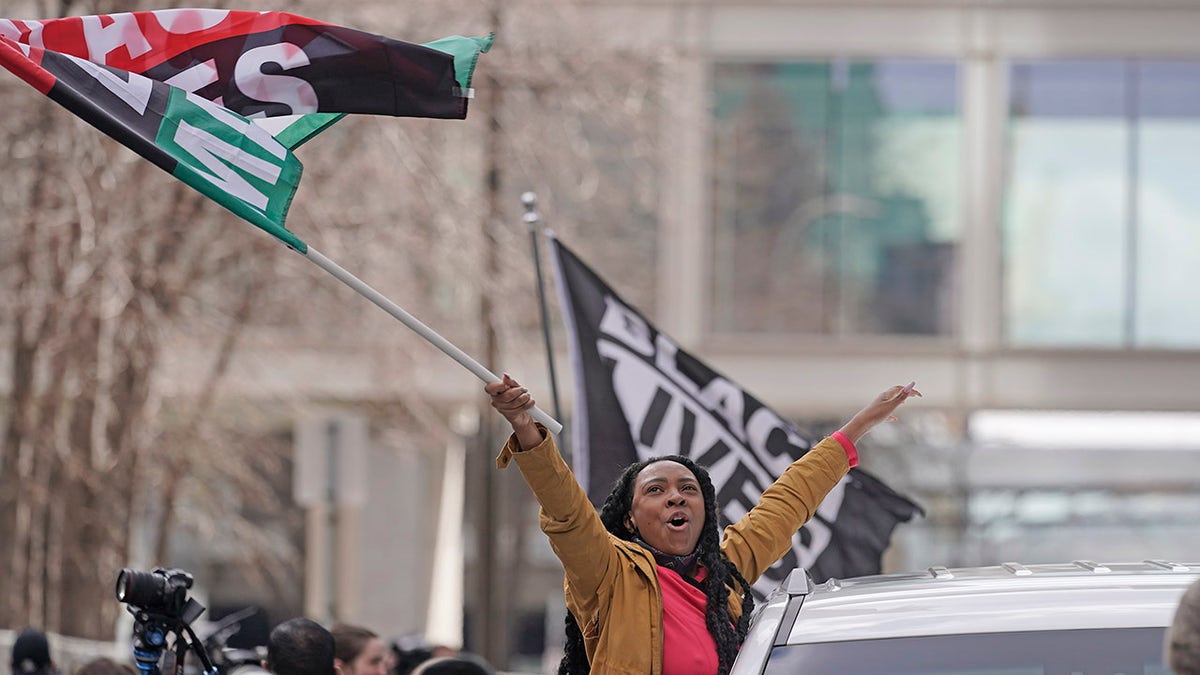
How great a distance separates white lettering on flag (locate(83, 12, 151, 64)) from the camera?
6250 mm

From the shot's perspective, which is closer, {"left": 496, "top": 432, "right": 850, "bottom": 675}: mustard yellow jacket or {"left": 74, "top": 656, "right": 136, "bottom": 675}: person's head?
{"left": 496, "top": 432, "right": 850, "bottom": 675}: mustard yellow jacket

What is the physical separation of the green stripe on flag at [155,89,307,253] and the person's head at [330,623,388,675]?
167cm

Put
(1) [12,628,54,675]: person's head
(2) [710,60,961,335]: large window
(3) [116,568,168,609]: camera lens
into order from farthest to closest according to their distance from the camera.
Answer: (2) [710,60,961,335]: large window < (1) [12,628,54,675]: person's head < (3) [116,568,168,609]: camera lens

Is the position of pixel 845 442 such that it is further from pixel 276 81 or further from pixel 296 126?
pixel 276 81

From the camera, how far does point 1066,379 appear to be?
81.3 ft

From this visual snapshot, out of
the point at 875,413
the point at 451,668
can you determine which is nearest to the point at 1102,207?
the point at 451,668

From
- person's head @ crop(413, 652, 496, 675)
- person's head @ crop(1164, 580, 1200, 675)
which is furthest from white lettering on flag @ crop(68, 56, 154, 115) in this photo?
person's head @ crop(1164, 580, 1200, 675)

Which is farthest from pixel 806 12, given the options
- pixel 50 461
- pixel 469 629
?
pixel 50 461

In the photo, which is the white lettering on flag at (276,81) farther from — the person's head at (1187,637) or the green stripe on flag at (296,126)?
the person's head at (1187,637)

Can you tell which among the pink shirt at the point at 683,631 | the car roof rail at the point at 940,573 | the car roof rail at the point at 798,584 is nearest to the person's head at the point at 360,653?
the pink shirt at the point at 683,631

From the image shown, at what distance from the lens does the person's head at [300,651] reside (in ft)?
17.9

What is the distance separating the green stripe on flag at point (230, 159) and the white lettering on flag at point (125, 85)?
74mm

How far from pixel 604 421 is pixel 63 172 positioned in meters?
6.49

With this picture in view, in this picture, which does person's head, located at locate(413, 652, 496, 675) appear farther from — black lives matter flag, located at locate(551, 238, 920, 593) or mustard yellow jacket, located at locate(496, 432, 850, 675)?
mustard yellow jacket, located at locate(496, 432, 850, 675)
